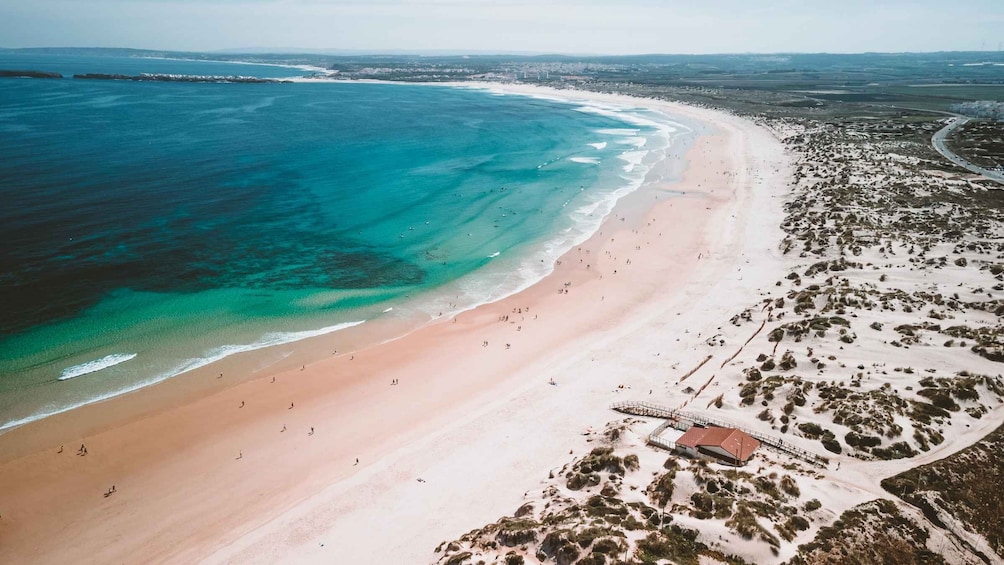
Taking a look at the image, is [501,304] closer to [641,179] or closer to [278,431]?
[278,431]

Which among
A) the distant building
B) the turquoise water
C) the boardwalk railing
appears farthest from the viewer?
the turquoise water

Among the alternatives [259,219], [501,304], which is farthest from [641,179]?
[259,219]

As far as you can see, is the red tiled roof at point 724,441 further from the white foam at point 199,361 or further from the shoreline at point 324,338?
the white foam at point 199,361

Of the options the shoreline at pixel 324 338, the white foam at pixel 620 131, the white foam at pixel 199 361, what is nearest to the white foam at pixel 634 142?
the white foam at pixel 620 131

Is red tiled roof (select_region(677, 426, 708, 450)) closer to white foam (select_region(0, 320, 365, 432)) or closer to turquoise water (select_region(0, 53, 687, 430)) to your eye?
turquoise water (select_region(0, 53, 687, 430))

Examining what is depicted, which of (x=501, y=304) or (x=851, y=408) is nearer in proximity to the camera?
(x=851, y=408)

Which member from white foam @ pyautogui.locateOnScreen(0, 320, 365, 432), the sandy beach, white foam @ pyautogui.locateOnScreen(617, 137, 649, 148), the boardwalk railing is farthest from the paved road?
white foam @ pyautogui.locateOnScreen(0, 320, 365, 432)
